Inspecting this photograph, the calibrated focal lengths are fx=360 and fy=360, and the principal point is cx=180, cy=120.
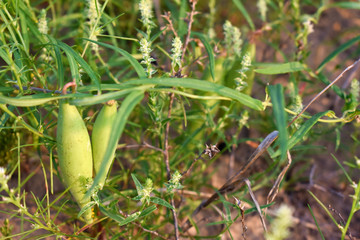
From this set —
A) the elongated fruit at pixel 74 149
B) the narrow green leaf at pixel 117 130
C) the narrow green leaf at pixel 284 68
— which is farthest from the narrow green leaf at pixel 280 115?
the elongated fruit at pixel 74 149

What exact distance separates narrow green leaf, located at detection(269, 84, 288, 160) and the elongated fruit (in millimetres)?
585

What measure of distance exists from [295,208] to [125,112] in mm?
1518

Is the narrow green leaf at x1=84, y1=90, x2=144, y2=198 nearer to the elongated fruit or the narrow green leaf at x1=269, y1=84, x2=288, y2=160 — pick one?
the elongated fruit

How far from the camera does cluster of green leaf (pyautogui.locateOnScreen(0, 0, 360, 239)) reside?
1.09 meters

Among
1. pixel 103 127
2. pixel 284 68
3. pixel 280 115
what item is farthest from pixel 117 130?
pixel 284 68

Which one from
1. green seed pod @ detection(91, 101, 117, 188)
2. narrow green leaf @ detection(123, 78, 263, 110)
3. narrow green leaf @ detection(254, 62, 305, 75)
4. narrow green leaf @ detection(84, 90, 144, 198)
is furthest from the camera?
narrow green leaf @ detection(254, 62, 305, 75)

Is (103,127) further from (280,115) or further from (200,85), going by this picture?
(280,115)

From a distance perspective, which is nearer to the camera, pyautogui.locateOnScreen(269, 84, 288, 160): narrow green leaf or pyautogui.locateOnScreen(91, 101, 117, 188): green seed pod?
pyautogui.locateOnScreen(269, 84, 288, 160): narrow green leaf

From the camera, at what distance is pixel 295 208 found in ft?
6.79

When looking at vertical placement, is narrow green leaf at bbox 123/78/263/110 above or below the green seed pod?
above

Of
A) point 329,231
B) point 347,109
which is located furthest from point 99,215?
point 329,231

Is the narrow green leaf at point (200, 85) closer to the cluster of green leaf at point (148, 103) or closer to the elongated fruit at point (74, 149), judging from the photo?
the cluster of green leaf at point (148, 103)

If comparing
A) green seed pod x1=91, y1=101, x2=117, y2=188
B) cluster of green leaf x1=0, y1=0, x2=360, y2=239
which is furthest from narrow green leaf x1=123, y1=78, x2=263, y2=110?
green seed pod x1=91, y1=101, x2=117, y2=188

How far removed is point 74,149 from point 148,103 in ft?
1.05
